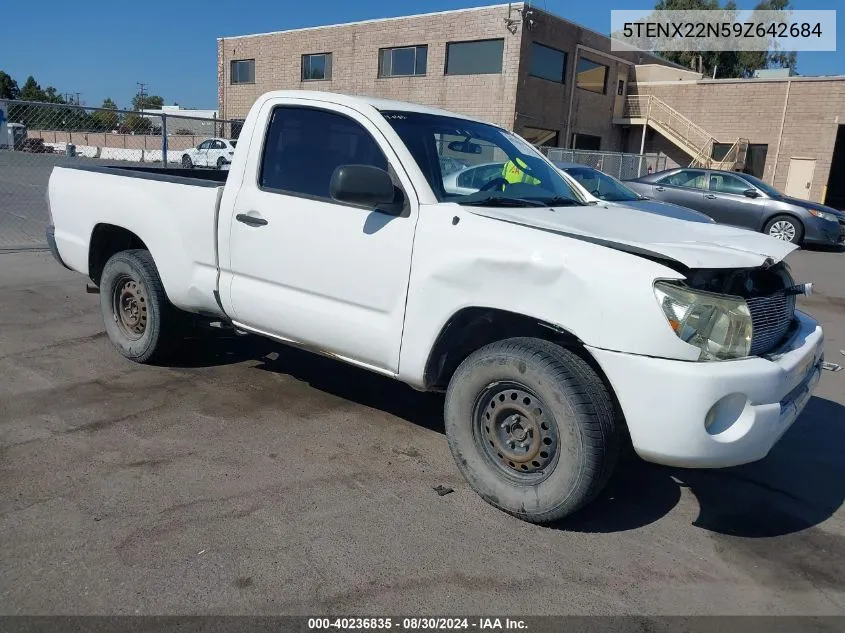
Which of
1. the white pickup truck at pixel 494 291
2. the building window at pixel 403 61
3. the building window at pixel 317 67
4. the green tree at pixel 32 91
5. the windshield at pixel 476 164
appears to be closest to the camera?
the white pickup truck at pixel 494 291

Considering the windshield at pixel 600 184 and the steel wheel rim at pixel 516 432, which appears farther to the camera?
the windshield at pixel 600 184

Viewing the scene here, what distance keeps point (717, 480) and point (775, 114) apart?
94.2 ft

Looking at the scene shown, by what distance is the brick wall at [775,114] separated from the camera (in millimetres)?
27094

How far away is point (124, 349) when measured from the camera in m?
5.32

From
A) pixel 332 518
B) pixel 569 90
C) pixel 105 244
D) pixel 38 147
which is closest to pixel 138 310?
pixel 105 244

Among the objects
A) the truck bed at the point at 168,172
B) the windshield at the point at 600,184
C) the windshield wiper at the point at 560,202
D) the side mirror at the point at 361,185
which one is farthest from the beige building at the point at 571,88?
the side mirror at the point at 361,185

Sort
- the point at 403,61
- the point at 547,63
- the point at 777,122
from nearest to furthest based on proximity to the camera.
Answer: the point at 547,63 → the point at 777,122 → the point at 403,61

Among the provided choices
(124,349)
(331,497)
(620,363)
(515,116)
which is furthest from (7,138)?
(515,116)

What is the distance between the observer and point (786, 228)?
581 inches

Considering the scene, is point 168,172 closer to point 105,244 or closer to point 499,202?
point 105,244

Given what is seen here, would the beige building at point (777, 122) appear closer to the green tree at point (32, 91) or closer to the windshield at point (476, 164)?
the windshield at point (476, 164)

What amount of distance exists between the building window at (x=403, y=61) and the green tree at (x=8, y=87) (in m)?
74.7

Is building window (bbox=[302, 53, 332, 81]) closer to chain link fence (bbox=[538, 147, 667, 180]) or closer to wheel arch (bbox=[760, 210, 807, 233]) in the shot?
chain link fence (bbox=[538, 147, 667, 180])

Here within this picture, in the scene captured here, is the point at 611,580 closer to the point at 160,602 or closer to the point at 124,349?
the point at 160,602
